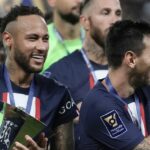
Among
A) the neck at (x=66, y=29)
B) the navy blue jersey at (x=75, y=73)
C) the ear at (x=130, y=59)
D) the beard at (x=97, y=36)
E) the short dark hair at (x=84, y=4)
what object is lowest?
the neck at (x=66, y=29)

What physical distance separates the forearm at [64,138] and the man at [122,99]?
0.33 m

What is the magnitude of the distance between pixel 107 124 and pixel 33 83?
0.77m

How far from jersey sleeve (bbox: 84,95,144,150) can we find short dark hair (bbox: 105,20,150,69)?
340 mm

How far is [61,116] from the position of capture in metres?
5.79

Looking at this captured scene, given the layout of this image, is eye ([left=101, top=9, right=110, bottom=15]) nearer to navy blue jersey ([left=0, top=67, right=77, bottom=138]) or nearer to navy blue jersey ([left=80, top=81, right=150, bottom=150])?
navy blue jersey ([left=0, top=67, right=77, bottom=138])

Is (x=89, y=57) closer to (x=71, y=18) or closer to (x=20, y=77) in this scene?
(x=71, y=18)

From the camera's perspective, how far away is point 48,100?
579cm

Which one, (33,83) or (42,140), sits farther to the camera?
(33,83)

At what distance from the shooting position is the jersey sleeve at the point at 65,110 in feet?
19.0

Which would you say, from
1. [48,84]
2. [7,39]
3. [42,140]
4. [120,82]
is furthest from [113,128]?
[7,39]

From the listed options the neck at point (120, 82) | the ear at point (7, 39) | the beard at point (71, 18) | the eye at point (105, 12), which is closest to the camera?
the neck at point (120, 82)

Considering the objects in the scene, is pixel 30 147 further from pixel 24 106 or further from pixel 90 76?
pixel 90 76

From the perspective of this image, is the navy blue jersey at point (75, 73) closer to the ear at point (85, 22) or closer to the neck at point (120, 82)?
the ear at point (85, 22)

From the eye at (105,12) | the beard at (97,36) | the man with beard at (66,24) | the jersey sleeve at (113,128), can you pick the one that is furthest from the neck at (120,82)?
the man with beard at (66,24)
